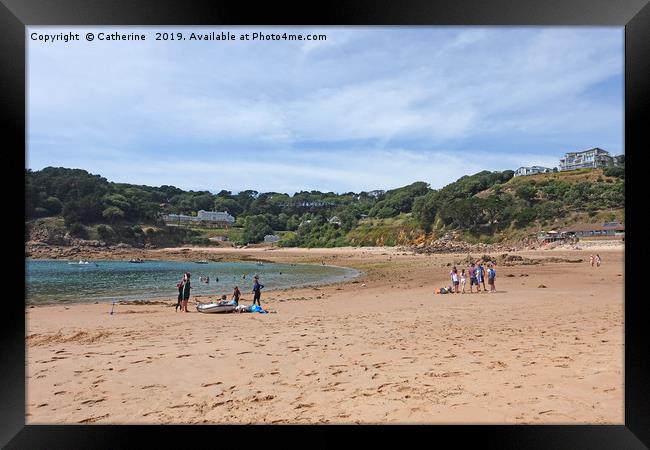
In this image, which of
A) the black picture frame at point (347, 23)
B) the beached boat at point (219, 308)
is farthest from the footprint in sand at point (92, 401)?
the beached boat at point (219, 308)

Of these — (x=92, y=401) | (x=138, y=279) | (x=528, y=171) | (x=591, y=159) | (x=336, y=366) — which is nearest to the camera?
(x=92, y=401)

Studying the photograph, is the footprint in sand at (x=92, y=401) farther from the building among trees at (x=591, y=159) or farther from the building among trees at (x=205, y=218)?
the building among trees at (x=591, y=159)

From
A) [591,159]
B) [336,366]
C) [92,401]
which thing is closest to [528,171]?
[591,159]

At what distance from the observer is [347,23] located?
2.66 metres

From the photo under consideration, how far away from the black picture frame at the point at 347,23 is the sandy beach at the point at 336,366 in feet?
0.54

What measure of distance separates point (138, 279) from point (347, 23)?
1727 centimetres

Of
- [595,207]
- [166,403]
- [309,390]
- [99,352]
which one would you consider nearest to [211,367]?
[166,403]

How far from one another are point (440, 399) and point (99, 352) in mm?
4061

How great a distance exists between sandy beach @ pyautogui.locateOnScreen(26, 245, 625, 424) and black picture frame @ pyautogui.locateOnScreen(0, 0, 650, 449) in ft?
0.54

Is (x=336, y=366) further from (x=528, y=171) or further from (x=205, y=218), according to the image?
(x=528, y=171)

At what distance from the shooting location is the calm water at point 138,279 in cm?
1223

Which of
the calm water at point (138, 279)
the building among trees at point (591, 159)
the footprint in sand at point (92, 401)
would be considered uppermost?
the building among trees at point (591, 159)

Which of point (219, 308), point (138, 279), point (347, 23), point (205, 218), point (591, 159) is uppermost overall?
point (591, 159)
